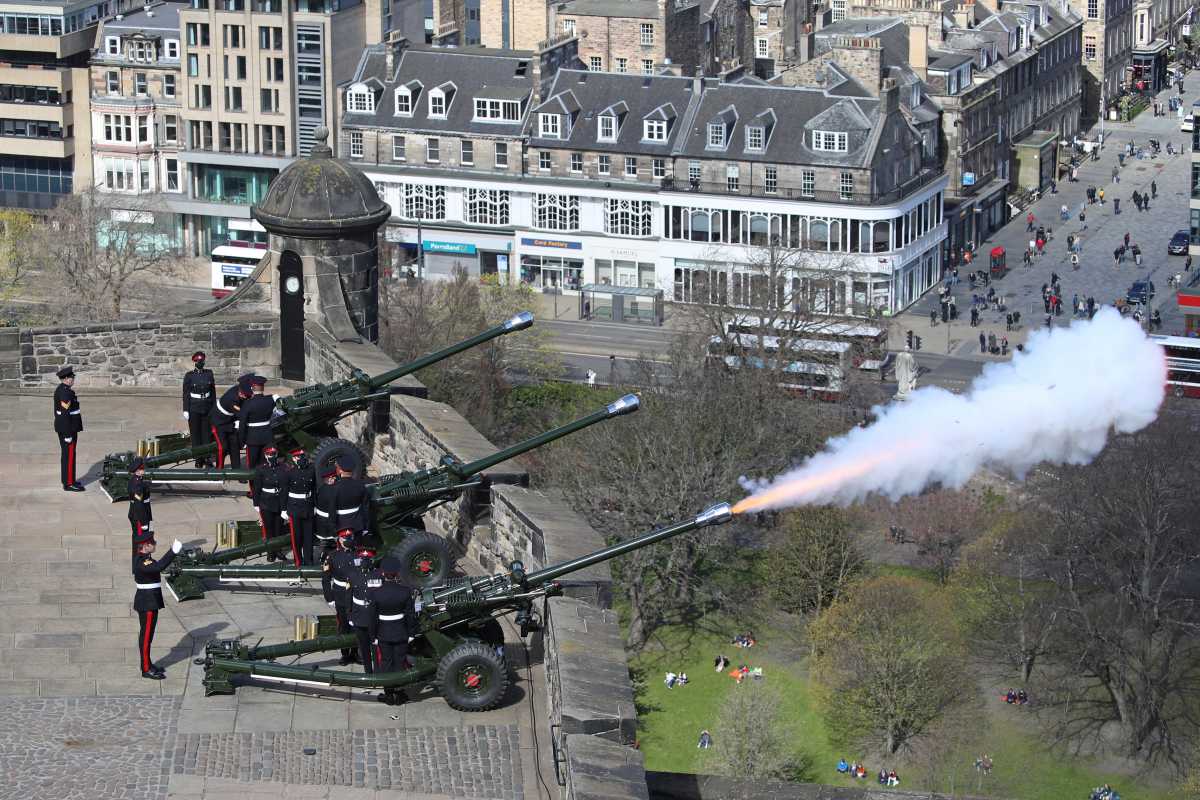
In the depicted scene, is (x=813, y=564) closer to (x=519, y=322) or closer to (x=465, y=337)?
(x=465, y=337)

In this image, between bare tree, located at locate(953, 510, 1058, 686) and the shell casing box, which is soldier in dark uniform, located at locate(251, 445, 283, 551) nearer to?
the shell casing box

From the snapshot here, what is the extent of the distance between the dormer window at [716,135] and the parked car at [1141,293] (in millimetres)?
22396

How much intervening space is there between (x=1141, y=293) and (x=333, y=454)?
10319 centimetres

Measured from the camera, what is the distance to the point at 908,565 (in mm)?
97438

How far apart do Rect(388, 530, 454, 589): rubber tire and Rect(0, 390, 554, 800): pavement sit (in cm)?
114

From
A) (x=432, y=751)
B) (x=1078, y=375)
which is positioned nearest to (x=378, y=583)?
(x=432, y=751)

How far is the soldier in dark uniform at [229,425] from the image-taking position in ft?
103

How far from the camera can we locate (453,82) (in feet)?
448

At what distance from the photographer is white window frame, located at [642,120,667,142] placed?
13175 centimetres

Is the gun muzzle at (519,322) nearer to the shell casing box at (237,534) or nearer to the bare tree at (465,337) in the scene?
the shell casing box at (237,534)

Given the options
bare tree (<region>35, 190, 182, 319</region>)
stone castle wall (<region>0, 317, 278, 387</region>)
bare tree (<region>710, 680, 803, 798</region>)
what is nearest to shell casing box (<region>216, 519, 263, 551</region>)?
stone castle wall (<region>0, 317, 278, 387</region>)

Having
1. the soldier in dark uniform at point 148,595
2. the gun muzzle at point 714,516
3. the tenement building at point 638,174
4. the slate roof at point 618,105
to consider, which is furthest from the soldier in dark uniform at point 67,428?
the slate roof at point 618,105

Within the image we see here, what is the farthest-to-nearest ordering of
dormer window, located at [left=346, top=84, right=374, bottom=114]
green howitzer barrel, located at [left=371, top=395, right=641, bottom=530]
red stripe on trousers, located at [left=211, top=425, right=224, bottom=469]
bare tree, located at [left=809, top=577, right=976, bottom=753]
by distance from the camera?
1. dormer window, located at [left=346, top=84, right=374, bottom=114]
2. bare tree, located at [left=809, top=577, right=976, bottom=753]
3. red stripe on trousers, located at [left=211, top=425, right=224, bottom=469]
4. green howitzer barrel, located at [left=371, top=395, right=641, bottom=530]

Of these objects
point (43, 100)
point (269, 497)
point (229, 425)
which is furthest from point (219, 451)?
point (43, 100)
